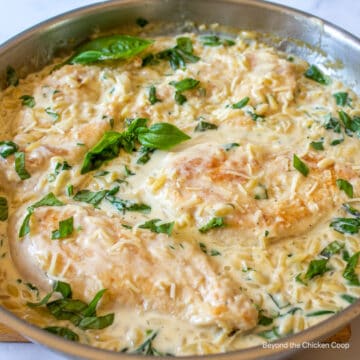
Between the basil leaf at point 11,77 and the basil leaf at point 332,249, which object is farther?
the basil leaf at point 11,77

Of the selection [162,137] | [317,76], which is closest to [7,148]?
[162,137]

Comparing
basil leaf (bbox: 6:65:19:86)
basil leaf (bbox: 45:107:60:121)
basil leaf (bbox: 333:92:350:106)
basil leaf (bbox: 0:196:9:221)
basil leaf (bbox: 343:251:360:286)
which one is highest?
basil leaf (bbox: 6:65:19:86)

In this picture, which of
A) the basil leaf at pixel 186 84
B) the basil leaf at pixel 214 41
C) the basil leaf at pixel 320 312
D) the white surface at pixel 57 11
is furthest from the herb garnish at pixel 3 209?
the white surface at pixel 57 11

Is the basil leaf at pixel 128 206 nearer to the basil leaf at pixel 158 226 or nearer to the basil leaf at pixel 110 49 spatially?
the basil leaf at pixel 158 226

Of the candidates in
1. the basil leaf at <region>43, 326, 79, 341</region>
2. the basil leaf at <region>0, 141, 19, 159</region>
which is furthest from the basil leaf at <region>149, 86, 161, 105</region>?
the basil leaf at <region>43, 326, 79, 341</region>

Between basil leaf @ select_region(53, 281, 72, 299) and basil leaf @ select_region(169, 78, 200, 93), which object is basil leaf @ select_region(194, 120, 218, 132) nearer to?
basil leaf @ select_region(169, 78, 200, 93)

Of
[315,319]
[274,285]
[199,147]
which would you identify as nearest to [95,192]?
[199,147]
